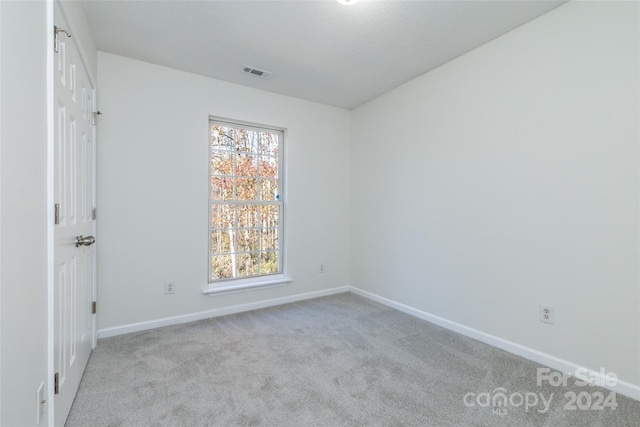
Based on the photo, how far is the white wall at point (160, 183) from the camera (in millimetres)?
2709

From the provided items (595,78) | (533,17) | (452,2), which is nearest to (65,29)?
(452,2)

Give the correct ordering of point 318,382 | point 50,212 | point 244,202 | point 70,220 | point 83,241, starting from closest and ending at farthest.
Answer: point 50,212 → point 70,220 → point 83,241 → point 318,382 → point 244,202

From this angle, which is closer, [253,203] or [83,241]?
[83,241]

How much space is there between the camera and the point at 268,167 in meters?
3.70

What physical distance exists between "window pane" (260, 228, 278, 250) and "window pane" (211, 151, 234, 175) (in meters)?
0.81

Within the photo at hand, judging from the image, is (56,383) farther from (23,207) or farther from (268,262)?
(268,262)

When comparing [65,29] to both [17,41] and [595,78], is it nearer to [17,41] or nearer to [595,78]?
[17,41]

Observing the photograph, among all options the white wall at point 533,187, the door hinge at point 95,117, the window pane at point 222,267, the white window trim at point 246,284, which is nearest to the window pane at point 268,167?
the window pane at point 222,267

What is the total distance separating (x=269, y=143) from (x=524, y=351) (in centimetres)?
318

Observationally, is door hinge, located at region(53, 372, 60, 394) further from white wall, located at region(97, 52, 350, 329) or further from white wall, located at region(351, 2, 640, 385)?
white wall, located at region(351, 2, 640, 385)

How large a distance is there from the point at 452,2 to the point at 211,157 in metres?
2.56

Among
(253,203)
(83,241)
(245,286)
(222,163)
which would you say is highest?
(222,163)

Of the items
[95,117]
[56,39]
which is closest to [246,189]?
[95,117]

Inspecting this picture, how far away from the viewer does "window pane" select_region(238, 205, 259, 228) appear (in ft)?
11.6
